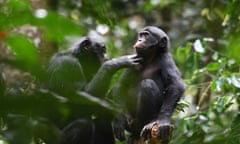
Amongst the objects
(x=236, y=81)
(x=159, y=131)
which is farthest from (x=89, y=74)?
(x=236, y=81)

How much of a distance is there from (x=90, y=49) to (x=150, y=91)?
85 cm

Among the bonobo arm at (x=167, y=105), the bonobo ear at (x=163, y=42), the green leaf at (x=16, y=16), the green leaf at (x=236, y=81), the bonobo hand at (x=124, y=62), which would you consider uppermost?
the green leaf at (x=16, y=16)

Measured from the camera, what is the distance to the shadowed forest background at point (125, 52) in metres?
0.92

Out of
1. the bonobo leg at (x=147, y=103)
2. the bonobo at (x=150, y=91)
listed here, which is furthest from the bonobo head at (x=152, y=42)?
the bonobo leg at (x=147, y=103)

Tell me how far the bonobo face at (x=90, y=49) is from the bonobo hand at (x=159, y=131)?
3.28 ft

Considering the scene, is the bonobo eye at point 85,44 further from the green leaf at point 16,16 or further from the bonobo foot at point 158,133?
the green leaf at point 16,16

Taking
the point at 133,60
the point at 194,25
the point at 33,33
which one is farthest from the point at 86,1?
the point at 133,60

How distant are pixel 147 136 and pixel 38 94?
104 inches

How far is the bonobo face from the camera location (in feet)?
A: 14.0

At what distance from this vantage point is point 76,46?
425cm

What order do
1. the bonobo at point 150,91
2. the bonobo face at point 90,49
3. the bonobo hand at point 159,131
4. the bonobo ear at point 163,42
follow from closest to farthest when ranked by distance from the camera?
the bonobo hand at point 159,131 < the bonobo at point 150,91 < the bonobo ear at point 163,42 < the bonobo face at point 90,49

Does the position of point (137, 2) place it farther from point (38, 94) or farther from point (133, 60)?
point (38, 94)

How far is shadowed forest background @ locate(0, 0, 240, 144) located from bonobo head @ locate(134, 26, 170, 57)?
1.08 ft

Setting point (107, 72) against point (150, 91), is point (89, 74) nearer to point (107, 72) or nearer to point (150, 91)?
point (107, 72)
